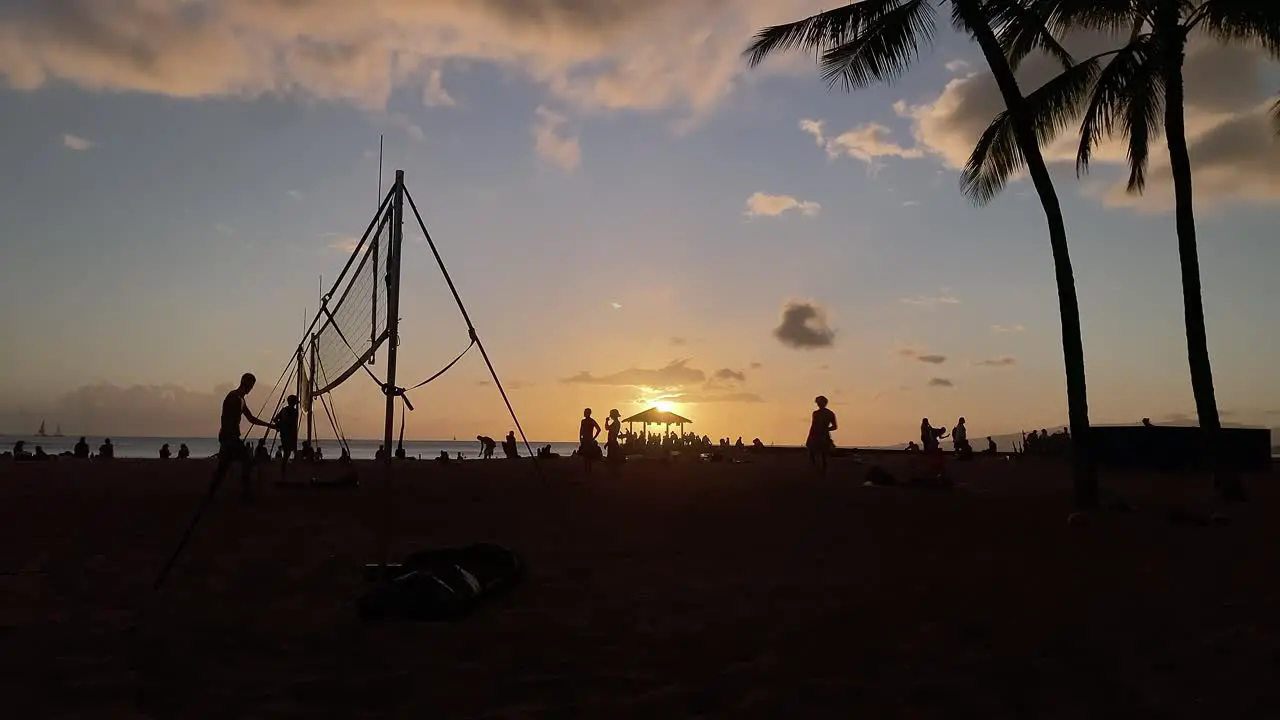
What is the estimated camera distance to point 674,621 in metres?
5.96

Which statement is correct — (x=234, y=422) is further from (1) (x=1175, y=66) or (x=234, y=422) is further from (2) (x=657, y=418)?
(2) (x=657, y=418)

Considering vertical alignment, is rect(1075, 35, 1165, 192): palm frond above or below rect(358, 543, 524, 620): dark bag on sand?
above

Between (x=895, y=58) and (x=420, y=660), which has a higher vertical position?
(x=895, y=58)

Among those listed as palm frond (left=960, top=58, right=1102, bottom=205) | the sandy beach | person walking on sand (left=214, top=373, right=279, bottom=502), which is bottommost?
the sandy beach

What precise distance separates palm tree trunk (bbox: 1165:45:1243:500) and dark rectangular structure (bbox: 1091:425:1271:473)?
24.2 feet

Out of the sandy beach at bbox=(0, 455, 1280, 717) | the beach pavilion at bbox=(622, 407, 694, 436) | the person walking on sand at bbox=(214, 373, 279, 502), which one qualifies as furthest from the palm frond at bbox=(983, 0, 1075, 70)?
the beach pavilion at bbox=(622, 407, 694, 436)

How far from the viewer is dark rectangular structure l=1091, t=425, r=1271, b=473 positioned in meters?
20.8

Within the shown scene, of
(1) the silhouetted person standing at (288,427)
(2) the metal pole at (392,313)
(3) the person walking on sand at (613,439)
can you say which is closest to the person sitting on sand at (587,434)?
(3) the person walking on sand at (613,439)

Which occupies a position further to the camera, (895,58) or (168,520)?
(895,58)

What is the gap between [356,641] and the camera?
5461 millimetres

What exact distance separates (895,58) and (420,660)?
1138 centimetres

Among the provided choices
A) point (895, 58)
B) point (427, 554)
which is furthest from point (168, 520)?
point (895, 58)

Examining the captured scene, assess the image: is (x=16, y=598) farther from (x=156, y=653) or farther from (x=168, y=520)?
(x=168, y=520)

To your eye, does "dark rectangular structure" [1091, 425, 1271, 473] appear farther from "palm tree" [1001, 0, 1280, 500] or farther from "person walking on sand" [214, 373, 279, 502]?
"person walking on sand" [214, 373, 279, 502]
